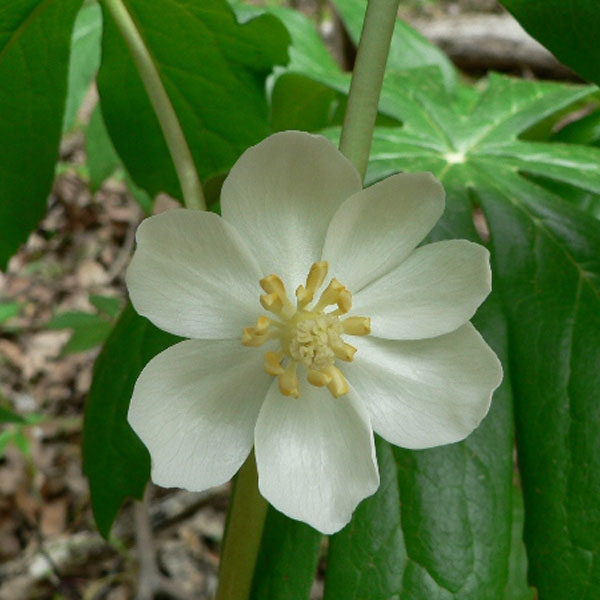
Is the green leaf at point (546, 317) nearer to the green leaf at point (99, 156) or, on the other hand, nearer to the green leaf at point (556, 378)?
the green leaf at point (556, 378)

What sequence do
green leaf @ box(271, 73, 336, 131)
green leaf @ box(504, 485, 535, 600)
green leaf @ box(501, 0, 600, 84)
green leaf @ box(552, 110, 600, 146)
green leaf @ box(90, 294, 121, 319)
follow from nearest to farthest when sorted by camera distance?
green leaf @ box(501, 0, 600, 84), green leaf @ box(504, 485, 535, 600), green leaf @ box(552, 110, 600, 146), green leaf @ box(271, 73, 336, 131), green leaf @ box(90, 294, 121, 319)

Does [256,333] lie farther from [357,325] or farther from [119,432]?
[119,432]

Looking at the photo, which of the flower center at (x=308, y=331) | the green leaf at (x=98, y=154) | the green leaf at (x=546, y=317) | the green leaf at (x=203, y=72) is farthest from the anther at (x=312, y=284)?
the green leaf at (x=98, y=154)

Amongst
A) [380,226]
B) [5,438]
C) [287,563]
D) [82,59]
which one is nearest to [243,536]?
[287,563]

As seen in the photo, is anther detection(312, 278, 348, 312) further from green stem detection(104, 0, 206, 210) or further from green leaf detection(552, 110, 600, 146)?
green leaf detection(552, 110, 600, 146)

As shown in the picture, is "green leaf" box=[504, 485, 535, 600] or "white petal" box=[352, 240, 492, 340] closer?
"white petal" box=[352, 240, 492, 340]

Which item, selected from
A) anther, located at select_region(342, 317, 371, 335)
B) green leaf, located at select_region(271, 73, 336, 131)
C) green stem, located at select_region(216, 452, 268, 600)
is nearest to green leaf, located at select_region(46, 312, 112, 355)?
green leaf, located at select_region(271, 73, 336, 131)

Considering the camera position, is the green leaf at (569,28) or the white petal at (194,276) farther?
the green leaf at (569,28)
